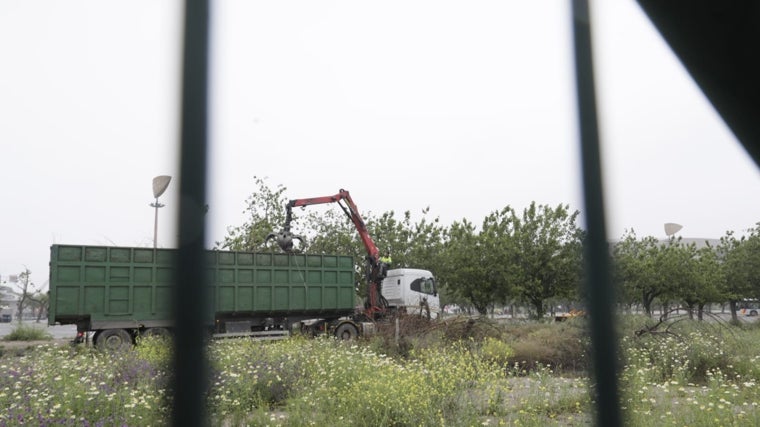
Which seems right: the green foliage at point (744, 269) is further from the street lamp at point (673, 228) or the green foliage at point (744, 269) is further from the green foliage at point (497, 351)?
the green foliage at point (497, 351)

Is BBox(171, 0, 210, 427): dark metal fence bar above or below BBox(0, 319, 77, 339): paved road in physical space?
above

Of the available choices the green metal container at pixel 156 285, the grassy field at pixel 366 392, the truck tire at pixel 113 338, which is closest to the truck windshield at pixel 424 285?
the green metal container at pixel 156 285

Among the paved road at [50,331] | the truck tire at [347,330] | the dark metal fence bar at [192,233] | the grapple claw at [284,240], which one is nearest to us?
the dark metal fence bar at [192,233]

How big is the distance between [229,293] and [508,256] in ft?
44.3

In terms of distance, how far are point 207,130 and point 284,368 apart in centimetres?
532

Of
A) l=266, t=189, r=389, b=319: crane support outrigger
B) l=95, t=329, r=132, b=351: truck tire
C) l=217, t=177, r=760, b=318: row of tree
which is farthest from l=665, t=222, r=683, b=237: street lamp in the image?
l=95, t=329, r=132, b=351: truck tire

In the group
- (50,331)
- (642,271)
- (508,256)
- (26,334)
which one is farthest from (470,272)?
(50,331)

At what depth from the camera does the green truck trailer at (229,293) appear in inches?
477

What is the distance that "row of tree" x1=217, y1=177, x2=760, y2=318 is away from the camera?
23.4 meters

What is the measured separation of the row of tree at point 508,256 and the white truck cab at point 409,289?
5935 millimetres

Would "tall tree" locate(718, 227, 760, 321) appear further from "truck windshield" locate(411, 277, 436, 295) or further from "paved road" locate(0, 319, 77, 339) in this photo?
"paved road" locate(0, 319, 77, 339)

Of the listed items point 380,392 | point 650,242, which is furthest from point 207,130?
point 650,242

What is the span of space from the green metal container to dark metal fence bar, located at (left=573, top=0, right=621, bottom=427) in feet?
32.6

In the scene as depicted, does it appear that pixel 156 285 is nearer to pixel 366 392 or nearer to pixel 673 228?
pixel 366 392
